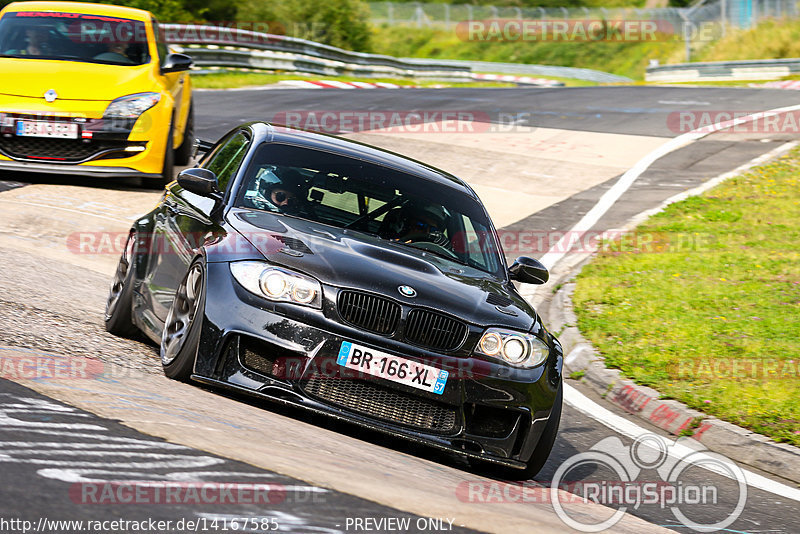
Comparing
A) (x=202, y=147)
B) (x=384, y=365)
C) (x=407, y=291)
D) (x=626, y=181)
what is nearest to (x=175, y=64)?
(x=202, y=147)

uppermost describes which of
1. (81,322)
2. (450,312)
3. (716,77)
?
(450,312)

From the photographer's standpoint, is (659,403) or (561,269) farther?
(561,269)

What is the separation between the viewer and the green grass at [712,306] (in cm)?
769

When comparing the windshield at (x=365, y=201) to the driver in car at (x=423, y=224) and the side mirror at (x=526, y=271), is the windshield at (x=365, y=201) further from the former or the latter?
the side mirror at (x=526, y=271)

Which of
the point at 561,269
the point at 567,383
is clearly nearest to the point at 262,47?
the point at 561,269

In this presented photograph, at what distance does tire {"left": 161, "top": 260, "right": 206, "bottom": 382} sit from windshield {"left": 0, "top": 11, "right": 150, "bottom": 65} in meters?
6.99

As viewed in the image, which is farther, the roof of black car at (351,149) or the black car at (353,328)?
the roof of black car at (351,149)

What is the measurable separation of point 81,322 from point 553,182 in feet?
34.4

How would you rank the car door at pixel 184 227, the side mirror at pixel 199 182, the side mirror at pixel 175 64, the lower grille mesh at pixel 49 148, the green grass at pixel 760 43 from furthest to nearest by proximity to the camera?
the green grass at pixel 760 43
the side mirror at pixel 175 64
the lower grille mesh at pixel 49 148
the side mirror at pixel 199 182
the car door at pixel 184 227

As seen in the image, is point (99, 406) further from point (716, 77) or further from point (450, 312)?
point (716, 77)

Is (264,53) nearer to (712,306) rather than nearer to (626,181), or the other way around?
(626,181)

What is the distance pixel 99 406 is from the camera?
181 inches

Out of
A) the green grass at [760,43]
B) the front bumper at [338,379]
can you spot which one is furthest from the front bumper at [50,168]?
the green grass at [760,43]

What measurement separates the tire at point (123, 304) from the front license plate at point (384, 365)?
2171mm
